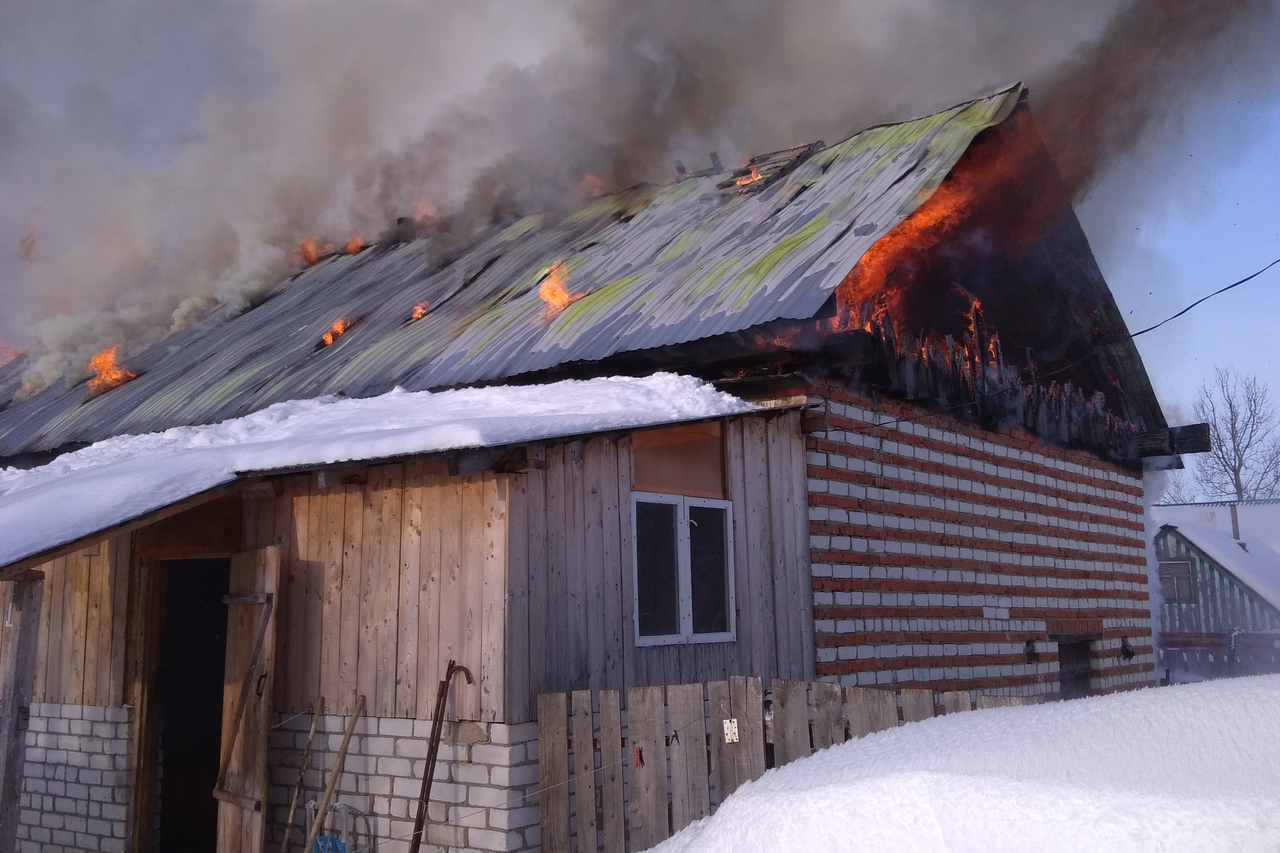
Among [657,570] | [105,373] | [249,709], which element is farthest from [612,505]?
[105,373]

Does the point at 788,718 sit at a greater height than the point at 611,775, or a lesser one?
greater

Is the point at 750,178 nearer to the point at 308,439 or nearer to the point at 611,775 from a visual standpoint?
the point at 308,439

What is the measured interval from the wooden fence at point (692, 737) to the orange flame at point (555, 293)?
5.03 m

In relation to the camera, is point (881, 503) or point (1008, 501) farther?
point (1008, 501)

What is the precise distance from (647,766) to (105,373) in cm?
1180

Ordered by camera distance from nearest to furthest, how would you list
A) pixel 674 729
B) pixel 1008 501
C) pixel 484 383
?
pixel 674 729, pixel 484 383, pixel 1008 501

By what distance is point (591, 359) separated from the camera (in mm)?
8773

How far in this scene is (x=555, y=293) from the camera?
10867 millimetres

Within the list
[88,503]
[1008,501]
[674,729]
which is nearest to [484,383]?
[88,503]

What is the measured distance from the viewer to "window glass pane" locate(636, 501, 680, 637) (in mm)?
7207

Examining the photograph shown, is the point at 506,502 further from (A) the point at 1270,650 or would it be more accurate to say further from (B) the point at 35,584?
(A) the point at 1270,650

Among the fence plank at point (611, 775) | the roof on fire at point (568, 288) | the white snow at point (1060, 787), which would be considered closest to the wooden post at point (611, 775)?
the fence plank at point (611, 775)

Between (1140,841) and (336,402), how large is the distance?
7.98 m

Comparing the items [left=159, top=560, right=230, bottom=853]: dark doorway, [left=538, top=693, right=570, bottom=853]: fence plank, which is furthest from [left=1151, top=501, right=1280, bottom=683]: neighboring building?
[left=538, top=693, right=570, bottom=853]: fence plank
